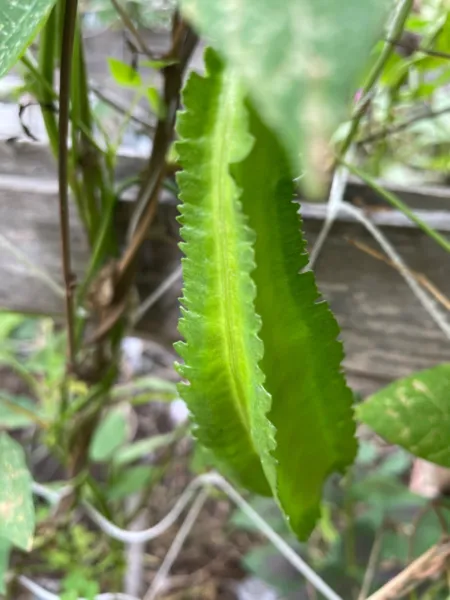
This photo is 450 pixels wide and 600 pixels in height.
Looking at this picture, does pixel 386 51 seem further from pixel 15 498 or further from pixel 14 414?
pixel 14 414

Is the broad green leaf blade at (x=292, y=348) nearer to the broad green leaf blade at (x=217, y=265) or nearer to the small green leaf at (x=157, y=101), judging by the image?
the broad green leaf blade at (x=217, y=265)

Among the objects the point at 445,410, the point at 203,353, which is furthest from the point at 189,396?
the point at 445,410

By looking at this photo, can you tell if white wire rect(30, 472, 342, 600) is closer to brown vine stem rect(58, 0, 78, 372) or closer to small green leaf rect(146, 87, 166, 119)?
brown vine stem rect(58, 0, 78, 372)

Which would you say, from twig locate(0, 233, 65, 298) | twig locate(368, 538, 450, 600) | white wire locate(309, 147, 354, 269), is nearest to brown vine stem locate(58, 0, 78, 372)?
twig locate(0, 233, 65, 298)

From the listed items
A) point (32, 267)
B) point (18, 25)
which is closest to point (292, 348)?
point (18, 25)

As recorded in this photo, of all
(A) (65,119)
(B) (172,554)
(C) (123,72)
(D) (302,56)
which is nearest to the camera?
(D) (302,56)
